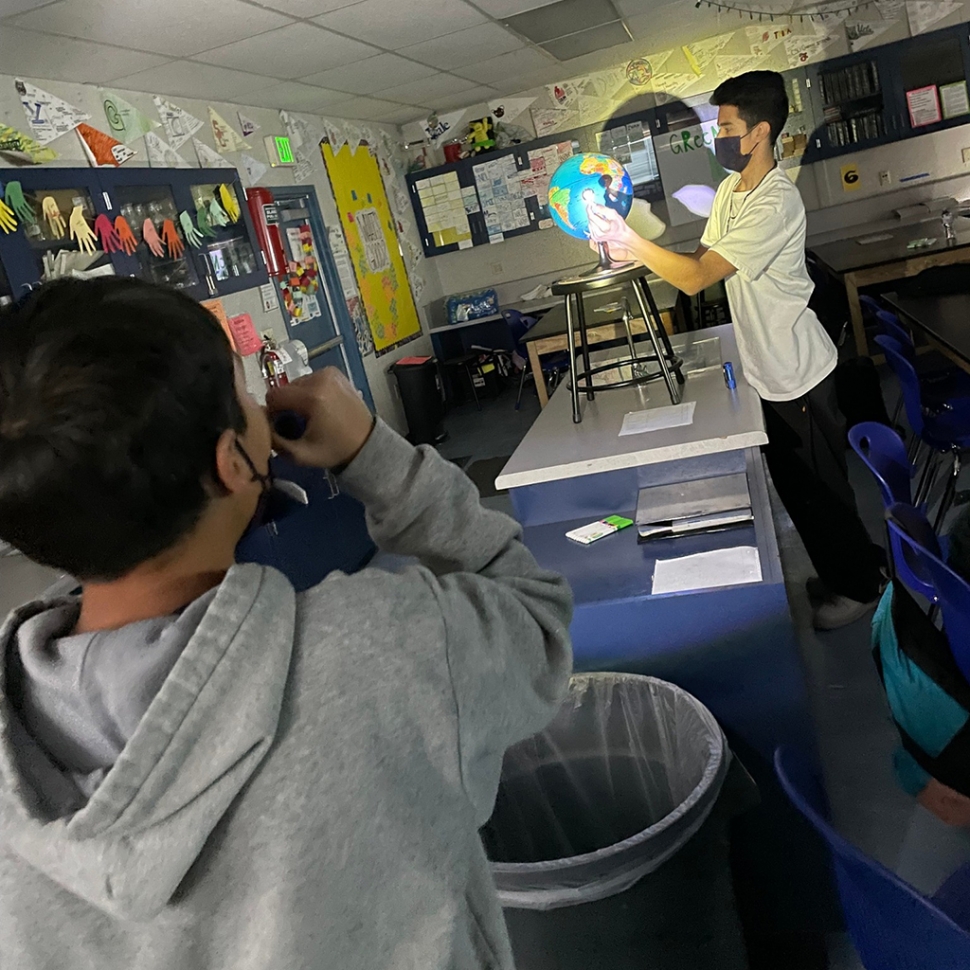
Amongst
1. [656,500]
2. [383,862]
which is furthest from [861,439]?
[383,862]

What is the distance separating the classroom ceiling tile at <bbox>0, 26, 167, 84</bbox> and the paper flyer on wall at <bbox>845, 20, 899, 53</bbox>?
520 cm

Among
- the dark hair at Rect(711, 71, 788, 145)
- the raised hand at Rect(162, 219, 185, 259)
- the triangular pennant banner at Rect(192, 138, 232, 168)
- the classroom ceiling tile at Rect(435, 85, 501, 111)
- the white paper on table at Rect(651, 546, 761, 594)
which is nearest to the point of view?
the white paper on table at Rect(651, 546, 761, 594)

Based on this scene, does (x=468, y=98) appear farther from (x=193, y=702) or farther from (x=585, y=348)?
(x=193, y=702)

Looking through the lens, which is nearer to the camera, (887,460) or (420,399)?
(887,460)

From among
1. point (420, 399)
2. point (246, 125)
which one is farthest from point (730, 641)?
point (420, 399)

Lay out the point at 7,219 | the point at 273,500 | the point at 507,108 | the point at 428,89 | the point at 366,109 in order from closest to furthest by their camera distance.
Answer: the point at 273,500 < the point at 7,219 < the point at 428,89 < the point at 366,109 < the point at 507,108

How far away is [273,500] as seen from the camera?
0.72 meters

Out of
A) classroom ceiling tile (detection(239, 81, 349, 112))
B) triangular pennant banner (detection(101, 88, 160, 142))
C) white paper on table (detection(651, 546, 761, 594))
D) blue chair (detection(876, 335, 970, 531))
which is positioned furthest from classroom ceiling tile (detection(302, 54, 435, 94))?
white paper on table (detection(651, 546, 761, 594))

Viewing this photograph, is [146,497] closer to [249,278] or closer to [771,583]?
[771,583]

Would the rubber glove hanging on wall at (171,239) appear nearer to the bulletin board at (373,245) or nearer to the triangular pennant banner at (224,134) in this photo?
the triangular pennant banner at (224,134)

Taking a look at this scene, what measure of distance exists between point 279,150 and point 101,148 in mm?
1761

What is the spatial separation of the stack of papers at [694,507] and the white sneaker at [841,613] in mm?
913

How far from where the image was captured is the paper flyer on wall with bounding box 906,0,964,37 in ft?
19.9

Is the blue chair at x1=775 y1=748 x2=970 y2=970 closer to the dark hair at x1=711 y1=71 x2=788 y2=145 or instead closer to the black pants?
the black pants
